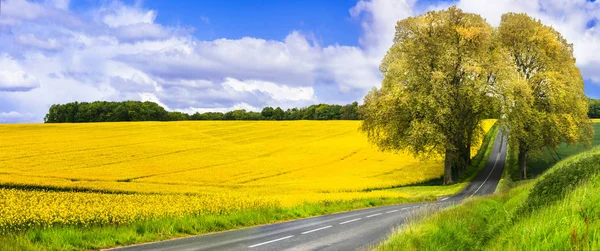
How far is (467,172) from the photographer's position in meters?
51.6

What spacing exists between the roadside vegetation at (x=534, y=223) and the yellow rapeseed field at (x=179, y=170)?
9.95 meters

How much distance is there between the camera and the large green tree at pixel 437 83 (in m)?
42.2

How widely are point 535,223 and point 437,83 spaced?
36.5 metres

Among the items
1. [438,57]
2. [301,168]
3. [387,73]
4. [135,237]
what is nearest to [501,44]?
[438,57]

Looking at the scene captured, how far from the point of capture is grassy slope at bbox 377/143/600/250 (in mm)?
5824

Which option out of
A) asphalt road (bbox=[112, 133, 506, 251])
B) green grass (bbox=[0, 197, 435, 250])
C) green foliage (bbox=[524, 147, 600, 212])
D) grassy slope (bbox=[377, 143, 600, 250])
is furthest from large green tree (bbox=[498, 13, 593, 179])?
green foliage (bbox=[524, 147, 600, 212])

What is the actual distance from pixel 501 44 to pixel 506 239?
153ft

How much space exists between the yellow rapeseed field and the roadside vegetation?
9952 mm

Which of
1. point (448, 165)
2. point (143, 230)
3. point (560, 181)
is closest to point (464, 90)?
point (448, 165)

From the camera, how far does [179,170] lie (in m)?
47.9

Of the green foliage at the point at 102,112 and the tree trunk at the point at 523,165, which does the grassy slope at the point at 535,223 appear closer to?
the tree trunk at the point at 523,165

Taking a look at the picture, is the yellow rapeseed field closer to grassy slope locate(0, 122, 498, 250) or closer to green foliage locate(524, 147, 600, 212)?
grassy slope locate(0, 122, 498, 250)

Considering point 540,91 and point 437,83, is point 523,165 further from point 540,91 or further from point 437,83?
point 437,83

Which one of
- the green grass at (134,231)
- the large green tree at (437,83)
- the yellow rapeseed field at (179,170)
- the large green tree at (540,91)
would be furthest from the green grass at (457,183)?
the green grass at (134,231)
